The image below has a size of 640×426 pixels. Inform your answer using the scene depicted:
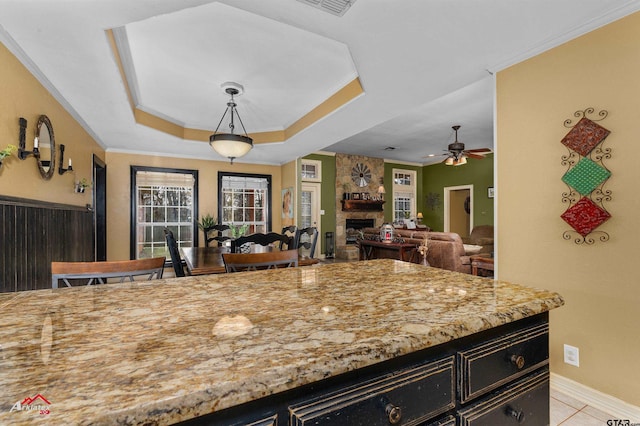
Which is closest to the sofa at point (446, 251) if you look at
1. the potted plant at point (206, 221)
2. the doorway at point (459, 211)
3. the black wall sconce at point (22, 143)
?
the potted plant at point (206, 221)

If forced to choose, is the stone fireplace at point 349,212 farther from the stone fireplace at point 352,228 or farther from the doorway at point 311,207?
the doorway at point 311,207

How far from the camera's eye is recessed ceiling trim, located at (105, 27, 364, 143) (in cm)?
242

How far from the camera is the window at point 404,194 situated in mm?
9073

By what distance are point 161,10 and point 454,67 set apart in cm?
213

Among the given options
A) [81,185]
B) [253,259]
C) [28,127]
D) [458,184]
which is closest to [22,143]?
[28,127]

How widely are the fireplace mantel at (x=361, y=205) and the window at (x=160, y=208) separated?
12.1 feet

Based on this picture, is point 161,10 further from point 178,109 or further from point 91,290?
point 178,109

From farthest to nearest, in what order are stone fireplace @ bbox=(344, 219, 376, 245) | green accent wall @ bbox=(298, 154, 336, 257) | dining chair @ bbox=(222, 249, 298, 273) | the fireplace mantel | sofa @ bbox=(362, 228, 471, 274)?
stone fireplace @ bbox=(344, 219, 376, 245)
the fireplace mantel
green accent wall @ bbox=(298, 154, 336, 257)
sofa @ bbox=(362, 228, 471, 274)
dining chair @ bbox=(222, 249, 298, 273)

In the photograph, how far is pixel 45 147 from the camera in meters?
2.65

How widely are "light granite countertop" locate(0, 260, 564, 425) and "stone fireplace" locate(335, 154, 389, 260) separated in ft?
22.0

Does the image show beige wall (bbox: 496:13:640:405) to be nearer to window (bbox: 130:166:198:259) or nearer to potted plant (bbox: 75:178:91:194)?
potted plant (bbox: 75:178:91:194)

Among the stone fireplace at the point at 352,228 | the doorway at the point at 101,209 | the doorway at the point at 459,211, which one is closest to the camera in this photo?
the doorway at the point at 101,209

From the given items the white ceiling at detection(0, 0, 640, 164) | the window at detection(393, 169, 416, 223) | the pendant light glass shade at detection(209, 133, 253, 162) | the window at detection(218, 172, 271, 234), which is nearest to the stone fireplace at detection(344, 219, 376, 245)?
the window at detection(393, 169, 416, 223)

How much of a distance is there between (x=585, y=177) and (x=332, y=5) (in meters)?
1.87
